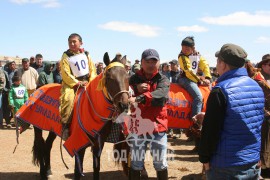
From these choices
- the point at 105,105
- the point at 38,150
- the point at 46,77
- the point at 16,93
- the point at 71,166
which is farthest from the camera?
the point at 16,93

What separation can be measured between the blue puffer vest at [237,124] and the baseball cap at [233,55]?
67 millimetres

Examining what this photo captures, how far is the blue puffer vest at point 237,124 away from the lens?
7.77 ft

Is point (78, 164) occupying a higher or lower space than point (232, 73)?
lower

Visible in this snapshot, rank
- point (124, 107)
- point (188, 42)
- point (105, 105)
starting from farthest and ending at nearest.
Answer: point (188, 42), point (105, 105), point (124, 107)

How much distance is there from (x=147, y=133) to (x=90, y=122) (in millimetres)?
1012

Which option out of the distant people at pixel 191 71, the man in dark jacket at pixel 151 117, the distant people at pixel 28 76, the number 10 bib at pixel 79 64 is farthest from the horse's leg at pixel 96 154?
the distant people at pixel 28 76

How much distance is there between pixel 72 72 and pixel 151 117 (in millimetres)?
2096

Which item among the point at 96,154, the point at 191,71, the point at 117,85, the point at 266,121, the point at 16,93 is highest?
the point at 191,71

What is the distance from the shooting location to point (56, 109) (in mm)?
5391

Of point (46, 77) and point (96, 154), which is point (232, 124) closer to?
point (96, 154)

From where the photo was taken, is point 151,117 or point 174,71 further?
point 174,71

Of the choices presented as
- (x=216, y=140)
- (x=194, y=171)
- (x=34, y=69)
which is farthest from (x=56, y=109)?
(x=34, y=69)

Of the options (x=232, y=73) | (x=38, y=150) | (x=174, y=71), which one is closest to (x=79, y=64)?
(x=38, y=150)

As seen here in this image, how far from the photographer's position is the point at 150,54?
3.63m
